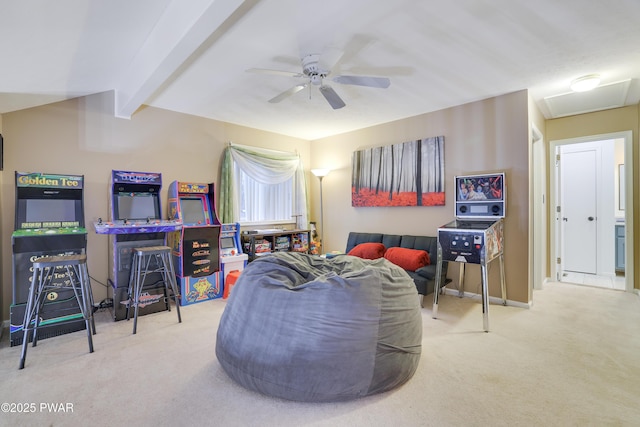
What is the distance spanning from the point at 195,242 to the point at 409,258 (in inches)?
103

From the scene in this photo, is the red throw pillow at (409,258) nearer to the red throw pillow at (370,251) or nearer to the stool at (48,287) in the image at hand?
the red throw pillow at (370,251)

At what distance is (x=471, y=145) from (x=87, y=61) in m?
4.17

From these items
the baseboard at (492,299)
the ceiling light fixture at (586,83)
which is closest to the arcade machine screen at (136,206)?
the baseboard at (492,299)

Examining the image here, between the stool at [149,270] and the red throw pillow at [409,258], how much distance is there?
2522 millimetres

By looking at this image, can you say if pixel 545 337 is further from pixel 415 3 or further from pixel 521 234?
pixel 415 3

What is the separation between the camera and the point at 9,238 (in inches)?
113

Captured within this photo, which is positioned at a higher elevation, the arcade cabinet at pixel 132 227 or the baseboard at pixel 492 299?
the arcade cabinet at pixel 132 227

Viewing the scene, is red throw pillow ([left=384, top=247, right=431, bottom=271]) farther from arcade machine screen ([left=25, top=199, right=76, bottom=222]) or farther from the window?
arcade machine screen ([left=25, top=199, right=76, bottom=222])

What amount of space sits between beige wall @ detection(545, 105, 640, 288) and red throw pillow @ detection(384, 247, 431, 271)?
110 inches

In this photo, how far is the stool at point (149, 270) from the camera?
2822mm

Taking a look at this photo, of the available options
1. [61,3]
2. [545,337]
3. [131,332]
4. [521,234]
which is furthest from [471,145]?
[131,332]

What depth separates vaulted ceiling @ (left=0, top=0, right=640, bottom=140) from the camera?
195 centimetres

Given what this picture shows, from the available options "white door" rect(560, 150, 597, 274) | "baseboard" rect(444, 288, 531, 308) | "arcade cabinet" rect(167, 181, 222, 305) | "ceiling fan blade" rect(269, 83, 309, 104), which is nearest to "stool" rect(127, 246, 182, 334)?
"arcade cabinet" rect(167, 181, 222, 305)

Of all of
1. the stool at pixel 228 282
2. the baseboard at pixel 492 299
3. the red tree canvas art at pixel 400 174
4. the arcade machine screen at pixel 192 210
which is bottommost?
the baseboard at pixel 492 299
